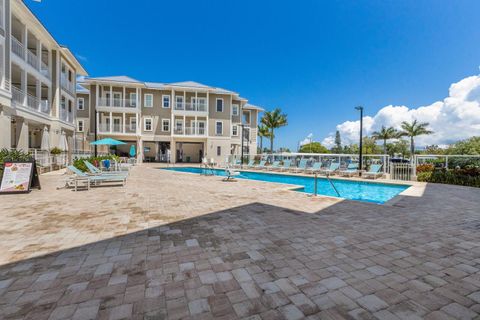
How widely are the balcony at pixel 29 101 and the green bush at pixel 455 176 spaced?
74.6ft

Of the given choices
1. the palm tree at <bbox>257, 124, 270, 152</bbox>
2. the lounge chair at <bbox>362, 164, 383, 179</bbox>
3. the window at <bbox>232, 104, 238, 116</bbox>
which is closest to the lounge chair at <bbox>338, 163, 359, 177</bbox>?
the lounge chair at <bbox>362, 164, 383, 179</bbox>

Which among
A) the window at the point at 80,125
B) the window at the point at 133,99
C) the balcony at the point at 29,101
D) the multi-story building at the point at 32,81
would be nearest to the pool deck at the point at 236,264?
the multi-story building at the point at 32,81

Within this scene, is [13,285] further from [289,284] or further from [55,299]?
[289,284]

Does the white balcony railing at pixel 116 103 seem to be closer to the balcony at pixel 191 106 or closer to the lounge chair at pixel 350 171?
the balcony at pixel 191 106

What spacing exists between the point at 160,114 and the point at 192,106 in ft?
12.9

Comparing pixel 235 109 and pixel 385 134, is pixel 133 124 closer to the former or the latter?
pixel 235 109

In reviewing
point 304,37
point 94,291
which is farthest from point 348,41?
point 94,291

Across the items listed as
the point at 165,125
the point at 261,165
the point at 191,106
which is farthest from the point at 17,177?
the point at 191,106

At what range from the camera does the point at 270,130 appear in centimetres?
3619

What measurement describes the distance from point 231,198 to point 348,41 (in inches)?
727

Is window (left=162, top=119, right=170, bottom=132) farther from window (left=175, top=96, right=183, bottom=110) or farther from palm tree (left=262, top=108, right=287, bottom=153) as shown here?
palm tree (left=262, top=108, right=287, bottom=153)

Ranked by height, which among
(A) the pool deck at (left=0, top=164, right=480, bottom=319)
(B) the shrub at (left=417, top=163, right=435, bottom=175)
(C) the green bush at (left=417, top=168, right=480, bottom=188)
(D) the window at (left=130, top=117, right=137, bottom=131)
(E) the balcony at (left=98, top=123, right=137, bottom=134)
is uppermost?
(D) the window at (left=130, top=117, right=137, bottom=131)

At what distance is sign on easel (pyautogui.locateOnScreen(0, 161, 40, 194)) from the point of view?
7.26 meters

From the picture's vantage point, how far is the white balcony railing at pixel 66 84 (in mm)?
18056
